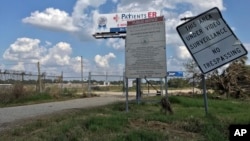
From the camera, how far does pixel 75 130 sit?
8.98 meters

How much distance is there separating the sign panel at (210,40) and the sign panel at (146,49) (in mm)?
3377

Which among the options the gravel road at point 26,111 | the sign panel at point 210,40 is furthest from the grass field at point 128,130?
the gravel road at point 26,111

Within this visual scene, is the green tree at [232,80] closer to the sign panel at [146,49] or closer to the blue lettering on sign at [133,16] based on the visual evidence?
the blue lettering on sign at [133,16]

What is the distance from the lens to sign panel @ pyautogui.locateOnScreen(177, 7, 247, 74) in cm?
1009

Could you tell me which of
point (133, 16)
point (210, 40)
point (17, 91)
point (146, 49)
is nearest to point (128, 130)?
point (210, 40)

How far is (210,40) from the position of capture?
10258 mm

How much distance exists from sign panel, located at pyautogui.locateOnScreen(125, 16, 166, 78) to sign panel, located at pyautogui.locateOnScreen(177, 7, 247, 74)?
3.38 metres

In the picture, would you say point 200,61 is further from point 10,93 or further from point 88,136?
point 10,93

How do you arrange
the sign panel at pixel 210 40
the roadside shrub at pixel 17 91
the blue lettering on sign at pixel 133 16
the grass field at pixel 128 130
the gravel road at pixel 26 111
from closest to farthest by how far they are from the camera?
the grass field at pixel 128 130 < the sign panel at pixel 210 40 < the gravel road at pixel 26 111 < the roadside shrub at pixel 17 91 < the blue lettering on sign at pixel 133 16

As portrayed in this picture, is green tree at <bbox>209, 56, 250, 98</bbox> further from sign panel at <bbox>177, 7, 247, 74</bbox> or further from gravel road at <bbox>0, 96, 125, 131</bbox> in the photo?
sign panel at <bbox>177, 7, 247, 74</bbox>

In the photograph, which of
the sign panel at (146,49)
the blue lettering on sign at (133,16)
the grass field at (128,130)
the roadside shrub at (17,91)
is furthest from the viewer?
the blue lettering on sign at (133,16)

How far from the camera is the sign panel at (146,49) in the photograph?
1392 cm

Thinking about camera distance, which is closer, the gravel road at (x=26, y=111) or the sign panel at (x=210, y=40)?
the sign panel at (x=210, y=40)

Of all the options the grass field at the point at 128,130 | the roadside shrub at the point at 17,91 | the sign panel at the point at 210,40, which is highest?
the sign panel at the point at 210,40
